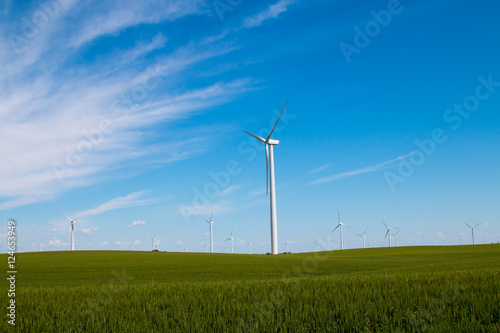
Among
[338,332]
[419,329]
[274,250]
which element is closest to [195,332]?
[338,332]

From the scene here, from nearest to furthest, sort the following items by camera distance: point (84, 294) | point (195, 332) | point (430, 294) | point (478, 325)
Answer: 1. point (478, 325)
2. point (195, 332)
3. point (430, 294)
4. point (84, 294)

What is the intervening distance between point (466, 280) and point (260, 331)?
7.90m

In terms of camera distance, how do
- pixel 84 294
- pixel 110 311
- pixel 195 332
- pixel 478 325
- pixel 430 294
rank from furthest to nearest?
1. pixel 84 294
2. pixel 430 294
3. pixel 110 311
4. pixel 195 332
5. pixel 478 325

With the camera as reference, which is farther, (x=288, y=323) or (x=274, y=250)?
(x=274, y=250)

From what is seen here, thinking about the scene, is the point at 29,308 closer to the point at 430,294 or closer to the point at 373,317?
the point at 373,317

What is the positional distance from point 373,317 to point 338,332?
1160 millimetres

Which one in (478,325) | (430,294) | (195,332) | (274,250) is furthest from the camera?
(274,250)

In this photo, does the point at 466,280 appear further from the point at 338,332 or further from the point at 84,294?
the point at 84,294

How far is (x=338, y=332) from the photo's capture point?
29.3 ft

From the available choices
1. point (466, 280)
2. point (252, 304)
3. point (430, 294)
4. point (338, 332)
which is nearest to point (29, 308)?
point (252, 304)

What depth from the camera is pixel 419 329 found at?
871 centimetres

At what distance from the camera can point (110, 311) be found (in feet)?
34.1

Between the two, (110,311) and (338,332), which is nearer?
(338,332)

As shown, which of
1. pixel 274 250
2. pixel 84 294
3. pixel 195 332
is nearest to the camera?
pixel 195 332
